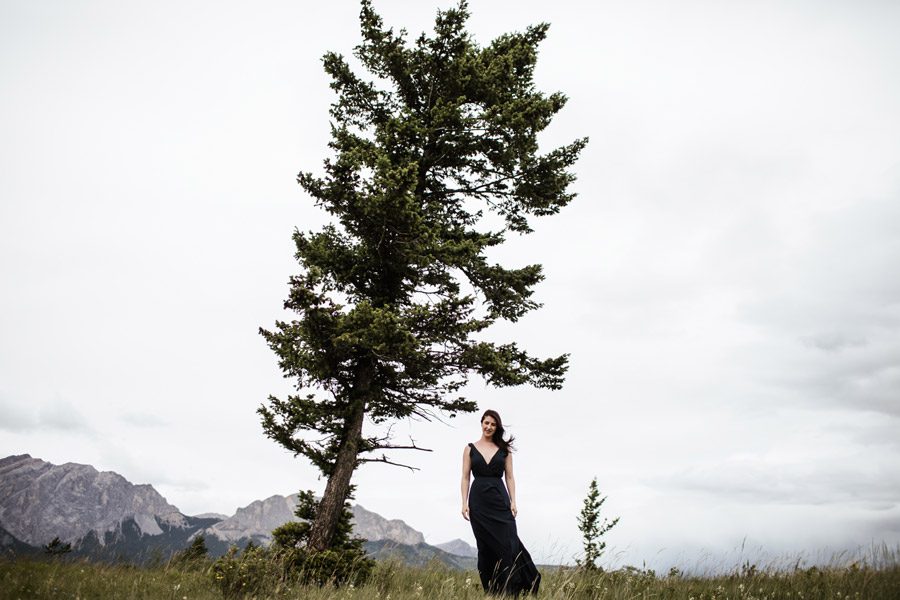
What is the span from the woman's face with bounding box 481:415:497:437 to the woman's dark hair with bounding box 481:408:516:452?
33 millimetres

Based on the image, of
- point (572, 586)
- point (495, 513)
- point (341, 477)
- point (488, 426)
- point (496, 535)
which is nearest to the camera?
point (572, 586)

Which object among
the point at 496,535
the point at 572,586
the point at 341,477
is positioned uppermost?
the point at 341,477

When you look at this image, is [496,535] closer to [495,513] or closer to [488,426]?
[495,513]

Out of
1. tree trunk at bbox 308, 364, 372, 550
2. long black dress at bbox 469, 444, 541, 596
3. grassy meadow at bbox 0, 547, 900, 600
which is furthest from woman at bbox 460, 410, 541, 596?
tree trunk at bbox 308, 364, 372, 550

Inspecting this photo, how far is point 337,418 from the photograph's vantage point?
31.1ft

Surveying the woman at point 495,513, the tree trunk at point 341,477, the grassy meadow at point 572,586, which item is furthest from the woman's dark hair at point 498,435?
the tree trunk at point 341,477

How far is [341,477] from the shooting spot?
29.7 ft

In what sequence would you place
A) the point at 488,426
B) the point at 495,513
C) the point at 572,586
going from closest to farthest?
the point at 572,586
the point at 495,513
the point at 488,426

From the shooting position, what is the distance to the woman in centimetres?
643

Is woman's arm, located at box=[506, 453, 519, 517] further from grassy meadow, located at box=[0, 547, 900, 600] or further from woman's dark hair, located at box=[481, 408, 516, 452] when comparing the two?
grassy meadow, located at box=[0, 547, 900, 600]

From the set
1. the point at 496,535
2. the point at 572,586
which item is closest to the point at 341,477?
the point at 496,535

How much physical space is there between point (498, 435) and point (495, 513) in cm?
112

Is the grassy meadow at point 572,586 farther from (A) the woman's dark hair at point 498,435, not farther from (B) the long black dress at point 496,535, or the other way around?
(A) the woman's dark hair at point 498,435

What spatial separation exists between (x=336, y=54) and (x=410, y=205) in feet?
16.3
